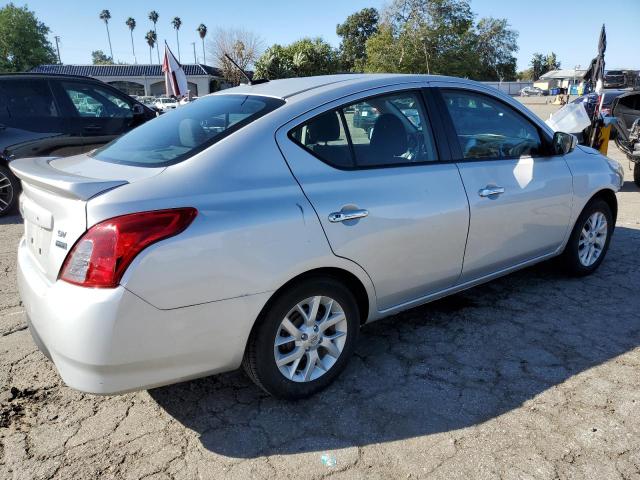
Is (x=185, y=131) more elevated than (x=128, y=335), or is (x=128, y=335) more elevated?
(x=185, y=131)

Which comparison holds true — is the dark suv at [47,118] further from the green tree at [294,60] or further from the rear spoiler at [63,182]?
the green tree at [294,60]

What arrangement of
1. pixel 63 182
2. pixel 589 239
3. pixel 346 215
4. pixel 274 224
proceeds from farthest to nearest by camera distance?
pixel 589 239
pixel 346 215
pixel 274 224
pixel 63 182

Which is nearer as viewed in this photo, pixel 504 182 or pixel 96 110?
pixel 504 182

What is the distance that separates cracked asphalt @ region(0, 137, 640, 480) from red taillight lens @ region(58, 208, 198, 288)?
2.91 ft

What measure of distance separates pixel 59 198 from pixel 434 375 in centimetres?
215

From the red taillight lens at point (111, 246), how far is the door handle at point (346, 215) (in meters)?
0.79

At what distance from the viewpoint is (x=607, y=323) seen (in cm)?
352

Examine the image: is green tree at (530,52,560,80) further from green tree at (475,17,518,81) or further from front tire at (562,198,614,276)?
front tire at (562,198,614,276)

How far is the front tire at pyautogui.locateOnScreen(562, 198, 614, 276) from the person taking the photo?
4.12 metres

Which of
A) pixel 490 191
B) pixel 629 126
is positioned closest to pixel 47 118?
pixel 490 191

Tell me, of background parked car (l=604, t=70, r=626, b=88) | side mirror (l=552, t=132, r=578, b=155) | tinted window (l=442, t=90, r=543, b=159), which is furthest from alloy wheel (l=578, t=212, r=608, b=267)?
background parked car (l=604, t=70, r=626, b=88)

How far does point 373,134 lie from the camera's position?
117 inches

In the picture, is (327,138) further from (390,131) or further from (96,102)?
(96,102)

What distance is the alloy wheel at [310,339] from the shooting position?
2527mm
